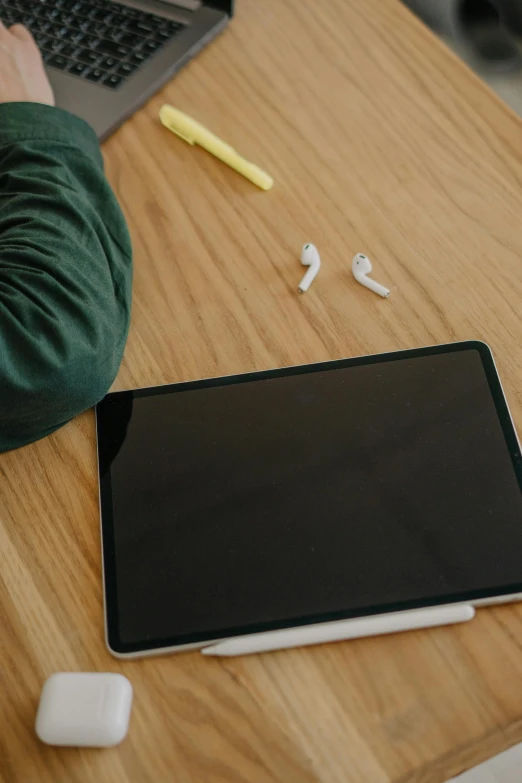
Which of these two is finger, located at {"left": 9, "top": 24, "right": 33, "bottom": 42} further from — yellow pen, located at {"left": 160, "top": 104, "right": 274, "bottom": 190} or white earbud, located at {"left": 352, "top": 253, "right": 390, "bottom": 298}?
white earbud, located at {"left": 352, "top": 253, "right": 390, "bottom": 298}

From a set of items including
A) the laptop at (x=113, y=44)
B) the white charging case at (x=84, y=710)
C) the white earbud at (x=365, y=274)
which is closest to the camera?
the white charging case at (x=84, y=710)

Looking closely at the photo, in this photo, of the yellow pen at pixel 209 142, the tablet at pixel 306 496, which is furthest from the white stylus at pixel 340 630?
the yellow pen at pixel 209 142

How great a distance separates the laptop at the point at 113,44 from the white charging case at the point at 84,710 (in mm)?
550

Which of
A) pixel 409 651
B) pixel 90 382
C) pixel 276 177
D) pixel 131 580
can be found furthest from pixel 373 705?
pixel 276 177

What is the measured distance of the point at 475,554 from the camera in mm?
536

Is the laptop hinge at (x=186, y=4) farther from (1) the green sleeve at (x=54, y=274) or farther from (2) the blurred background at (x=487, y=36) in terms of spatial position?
(2) the blurred background at (x=487, y=36)

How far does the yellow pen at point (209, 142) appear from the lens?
0.73 meters

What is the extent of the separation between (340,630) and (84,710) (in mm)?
185

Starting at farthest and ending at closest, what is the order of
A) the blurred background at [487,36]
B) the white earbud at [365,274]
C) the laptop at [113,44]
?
the blurred background at [487,36] < the laptop at [113,44] < the white earbud at [365,274]

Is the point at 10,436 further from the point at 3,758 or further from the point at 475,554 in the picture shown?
the point at 475,554

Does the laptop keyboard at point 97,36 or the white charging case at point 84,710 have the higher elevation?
the laptop keyboard at point 97,36

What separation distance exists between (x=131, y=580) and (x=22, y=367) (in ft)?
0.61

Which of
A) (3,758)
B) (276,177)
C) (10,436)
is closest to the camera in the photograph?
(3,758)

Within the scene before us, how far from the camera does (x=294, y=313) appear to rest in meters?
0.67
